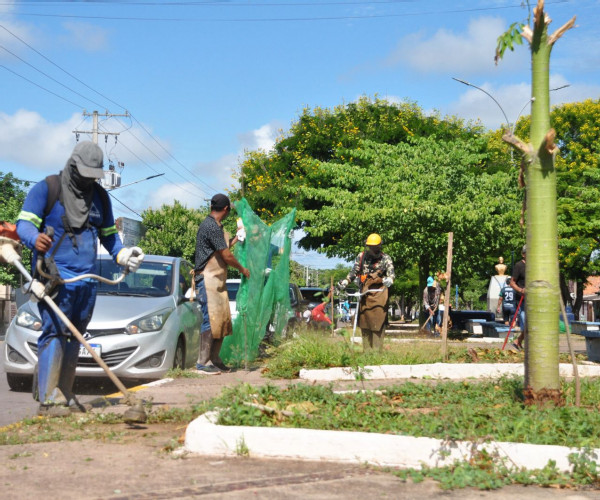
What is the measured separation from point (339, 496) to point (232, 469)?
2.67ft

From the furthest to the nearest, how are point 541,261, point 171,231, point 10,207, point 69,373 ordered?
1. point 171,231
2. point 10,207
3. point 69,373
4. point 541,261

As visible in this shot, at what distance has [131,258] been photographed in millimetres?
6816

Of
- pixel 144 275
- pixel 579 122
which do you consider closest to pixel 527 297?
pixel 144 275

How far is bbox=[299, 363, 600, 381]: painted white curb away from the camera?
921 cm

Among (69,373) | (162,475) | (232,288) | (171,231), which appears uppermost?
(171,231)

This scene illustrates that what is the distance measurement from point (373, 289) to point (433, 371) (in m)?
2.07

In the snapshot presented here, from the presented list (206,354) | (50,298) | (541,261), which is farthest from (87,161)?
(206,354)

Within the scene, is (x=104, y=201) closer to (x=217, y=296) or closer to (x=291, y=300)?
(x=217, y=296)

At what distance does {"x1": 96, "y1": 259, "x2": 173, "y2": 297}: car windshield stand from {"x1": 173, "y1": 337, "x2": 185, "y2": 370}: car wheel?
653mm

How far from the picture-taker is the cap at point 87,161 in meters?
6.51

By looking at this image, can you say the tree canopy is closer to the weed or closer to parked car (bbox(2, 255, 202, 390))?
parked car (bbox(2, 255, 202, 390))

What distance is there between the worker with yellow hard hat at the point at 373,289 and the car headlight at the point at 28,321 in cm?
425

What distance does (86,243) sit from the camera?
21.9 ft

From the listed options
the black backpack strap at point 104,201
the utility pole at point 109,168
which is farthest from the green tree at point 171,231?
the black backpack strap at point 104,201
